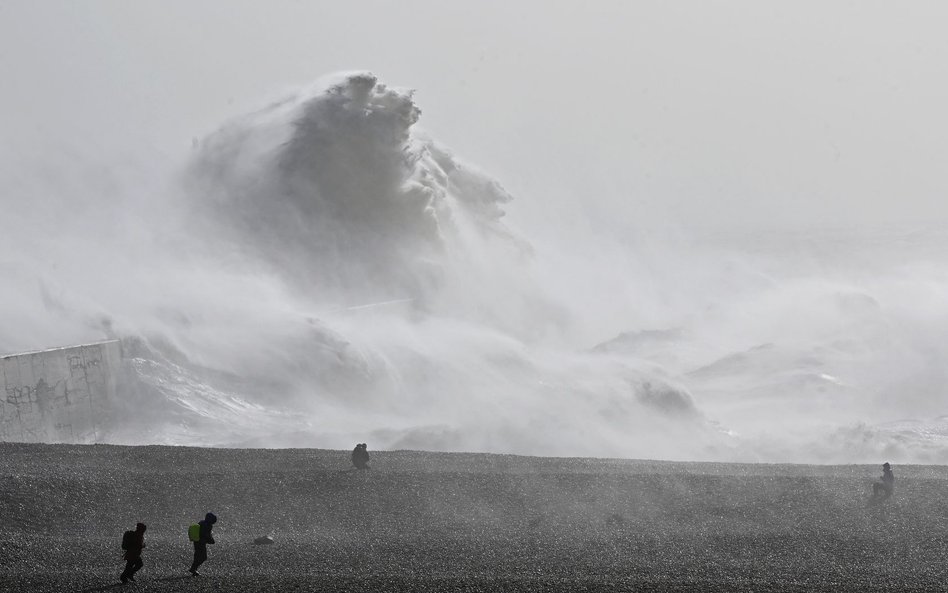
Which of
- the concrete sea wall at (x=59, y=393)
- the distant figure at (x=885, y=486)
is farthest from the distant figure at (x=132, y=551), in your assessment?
the distant figure at (x=885, y=486)

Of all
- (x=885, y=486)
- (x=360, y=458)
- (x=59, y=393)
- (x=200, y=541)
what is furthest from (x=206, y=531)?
(x=59, y=393)

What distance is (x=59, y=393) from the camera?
52.1ft

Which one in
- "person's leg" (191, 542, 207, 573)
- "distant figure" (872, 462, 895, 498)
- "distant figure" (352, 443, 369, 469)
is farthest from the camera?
"distant figure" (352, 443, 369, 469)

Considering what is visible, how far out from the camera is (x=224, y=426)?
1808 centimetres

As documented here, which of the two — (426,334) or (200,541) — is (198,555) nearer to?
(200,541)

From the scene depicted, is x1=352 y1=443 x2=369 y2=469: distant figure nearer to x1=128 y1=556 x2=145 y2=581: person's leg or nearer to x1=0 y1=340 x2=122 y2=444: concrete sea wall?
x1=128 y1=556 x2=145 y2=581: person's leg

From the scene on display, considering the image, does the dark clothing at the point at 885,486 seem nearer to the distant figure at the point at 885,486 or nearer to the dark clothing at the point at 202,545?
the distant figure at the point at 885,486

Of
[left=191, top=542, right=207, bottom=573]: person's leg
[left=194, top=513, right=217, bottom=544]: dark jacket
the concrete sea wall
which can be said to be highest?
the concrete sea wall

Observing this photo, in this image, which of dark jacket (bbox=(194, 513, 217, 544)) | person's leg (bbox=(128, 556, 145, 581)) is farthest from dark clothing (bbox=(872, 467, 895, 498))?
person's leg (bbox=(128, 556, 145, 581))

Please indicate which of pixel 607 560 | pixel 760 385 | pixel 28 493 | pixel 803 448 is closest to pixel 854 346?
pixel 760 385

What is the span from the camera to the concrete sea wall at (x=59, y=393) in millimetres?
14847

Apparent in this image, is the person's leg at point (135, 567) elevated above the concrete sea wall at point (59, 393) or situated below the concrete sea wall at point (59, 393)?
below

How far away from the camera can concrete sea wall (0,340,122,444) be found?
14847mm

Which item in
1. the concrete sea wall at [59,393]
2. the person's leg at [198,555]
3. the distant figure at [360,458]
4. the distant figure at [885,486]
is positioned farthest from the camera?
the concrete sea wall at [59,393]
